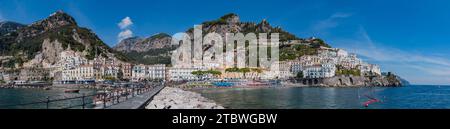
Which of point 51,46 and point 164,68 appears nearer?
point 164,68

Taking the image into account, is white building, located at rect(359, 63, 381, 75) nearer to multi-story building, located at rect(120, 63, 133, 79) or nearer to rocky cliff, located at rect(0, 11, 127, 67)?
multi-story building, located at rect(120, 63, 133, 79)

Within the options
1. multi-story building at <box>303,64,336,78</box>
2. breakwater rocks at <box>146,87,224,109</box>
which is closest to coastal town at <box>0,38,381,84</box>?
multi-story building at <box>303,64,336,78</box>

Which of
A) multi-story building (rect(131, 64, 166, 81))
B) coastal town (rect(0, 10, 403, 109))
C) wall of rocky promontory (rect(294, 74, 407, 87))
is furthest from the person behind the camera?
wall of rocky promontory (rect(294, 74, 407, 87))

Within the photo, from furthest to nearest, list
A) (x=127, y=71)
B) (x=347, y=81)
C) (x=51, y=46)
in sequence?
(x=51, y=46)
(x=127, y=71)
(x=347, y=81)

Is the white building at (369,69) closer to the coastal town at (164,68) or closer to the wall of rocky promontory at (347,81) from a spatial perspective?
the coastal town at (164,68)

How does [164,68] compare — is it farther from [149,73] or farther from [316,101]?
[316,101]

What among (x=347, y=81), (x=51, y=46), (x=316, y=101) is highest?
(x=51, y=46)

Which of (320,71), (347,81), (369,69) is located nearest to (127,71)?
(320,71)

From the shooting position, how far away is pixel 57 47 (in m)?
165

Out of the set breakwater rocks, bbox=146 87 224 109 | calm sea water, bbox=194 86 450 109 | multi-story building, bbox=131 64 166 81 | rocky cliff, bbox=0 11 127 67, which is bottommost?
calm sea water, bbox=194 86 450 109

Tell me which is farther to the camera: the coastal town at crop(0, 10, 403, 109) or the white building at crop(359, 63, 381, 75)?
the white building at crop(359, 63, 381, 75)

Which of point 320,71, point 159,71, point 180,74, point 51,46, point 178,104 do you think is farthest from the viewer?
point 51,46
